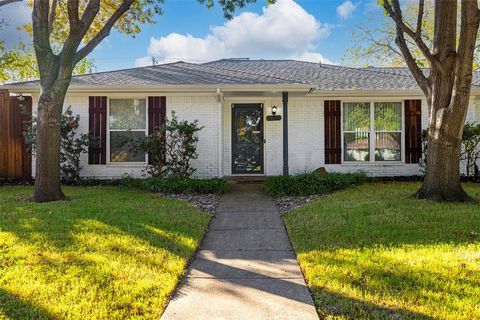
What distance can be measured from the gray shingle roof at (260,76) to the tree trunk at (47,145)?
8.89 feet

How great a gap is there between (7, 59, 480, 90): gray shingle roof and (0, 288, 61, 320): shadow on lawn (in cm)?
754

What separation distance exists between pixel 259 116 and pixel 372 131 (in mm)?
3426

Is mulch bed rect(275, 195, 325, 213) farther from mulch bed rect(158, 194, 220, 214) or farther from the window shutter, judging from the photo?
the window shutter

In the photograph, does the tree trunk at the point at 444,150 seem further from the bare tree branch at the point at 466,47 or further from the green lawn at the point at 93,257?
the green lawn at the point at 93,257

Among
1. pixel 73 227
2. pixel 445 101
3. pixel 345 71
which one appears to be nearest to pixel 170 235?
pixel 73 227

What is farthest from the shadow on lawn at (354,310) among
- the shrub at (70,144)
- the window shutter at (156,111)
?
the shrub at (70,144)

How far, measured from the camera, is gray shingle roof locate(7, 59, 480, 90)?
10.1 m

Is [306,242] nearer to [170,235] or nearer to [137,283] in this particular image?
[170,235]

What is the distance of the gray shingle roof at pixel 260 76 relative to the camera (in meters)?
10.1

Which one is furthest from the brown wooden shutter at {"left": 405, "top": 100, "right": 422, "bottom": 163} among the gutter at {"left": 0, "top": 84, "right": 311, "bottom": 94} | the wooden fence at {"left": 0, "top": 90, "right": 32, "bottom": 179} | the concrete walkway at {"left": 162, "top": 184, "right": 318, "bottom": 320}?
the wooden fence at {"left": 0, "top": 90, "right": 32, "bottom": 179}

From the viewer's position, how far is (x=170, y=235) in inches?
192

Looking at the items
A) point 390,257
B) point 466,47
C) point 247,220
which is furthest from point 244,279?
point 466,47

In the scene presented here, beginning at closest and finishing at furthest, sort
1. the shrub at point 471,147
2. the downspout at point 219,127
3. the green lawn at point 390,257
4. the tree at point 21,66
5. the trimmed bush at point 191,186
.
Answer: the green lawn at point 390,257, the trimmed bush at point 191,186, the shrub at point 471,147, the downspout at point 219,127, the tree at point 21,66

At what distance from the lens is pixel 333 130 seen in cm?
1080
